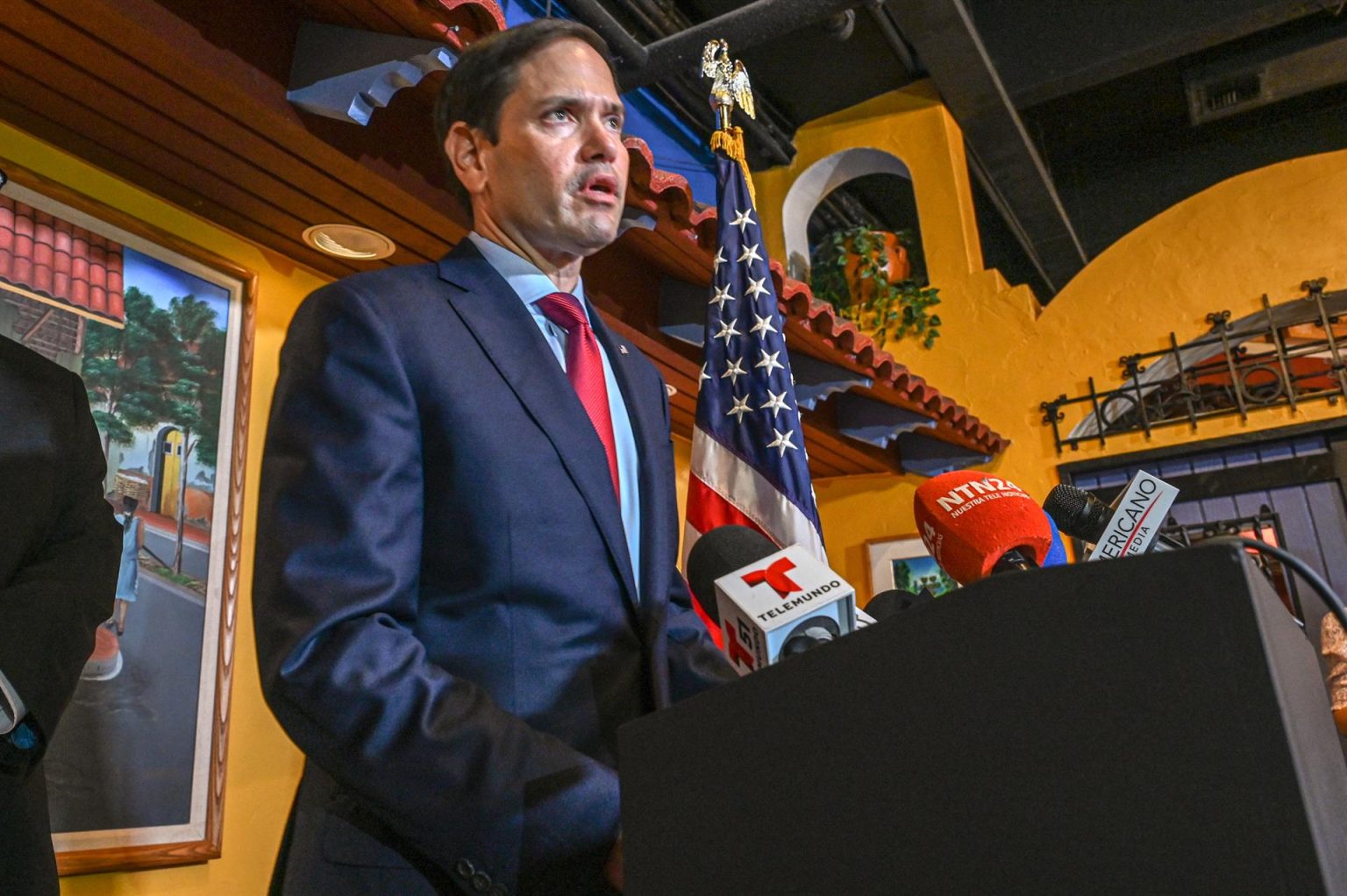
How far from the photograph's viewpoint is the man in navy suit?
835 mm

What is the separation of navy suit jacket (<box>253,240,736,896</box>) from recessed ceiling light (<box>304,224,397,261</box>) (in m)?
1.50

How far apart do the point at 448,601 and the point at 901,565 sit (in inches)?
172

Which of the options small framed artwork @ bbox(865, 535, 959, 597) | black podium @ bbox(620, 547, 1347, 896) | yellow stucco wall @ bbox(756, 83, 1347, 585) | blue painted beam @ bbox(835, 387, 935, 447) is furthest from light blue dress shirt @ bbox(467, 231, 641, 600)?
yellow stucco wall @ bbox(756, 83, 1347, 585)

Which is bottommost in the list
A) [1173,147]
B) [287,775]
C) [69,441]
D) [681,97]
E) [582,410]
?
[287,775]

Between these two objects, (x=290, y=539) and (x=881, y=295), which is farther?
(x=881, y=295)

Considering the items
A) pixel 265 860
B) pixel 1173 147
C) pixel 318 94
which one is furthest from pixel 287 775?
pixel 1173 147

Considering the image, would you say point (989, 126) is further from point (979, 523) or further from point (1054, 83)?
point (979, 523)

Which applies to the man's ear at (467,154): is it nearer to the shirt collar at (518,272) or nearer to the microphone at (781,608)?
the shirt collar at (518,272)

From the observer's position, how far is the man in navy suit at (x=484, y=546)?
835 millimetres

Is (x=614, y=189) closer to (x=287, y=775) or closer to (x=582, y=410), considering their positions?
(x=582, y=410)

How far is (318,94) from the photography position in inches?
79.6

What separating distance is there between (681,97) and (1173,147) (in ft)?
14.8

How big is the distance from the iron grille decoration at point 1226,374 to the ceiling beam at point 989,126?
5.42 feet

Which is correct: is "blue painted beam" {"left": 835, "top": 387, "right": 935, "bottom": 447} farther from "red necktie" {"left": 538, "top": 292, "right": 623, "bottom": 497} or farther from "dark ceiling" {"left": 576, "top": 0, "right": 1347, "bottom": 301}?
"red necktie" {"left": 538, "top": 292, "right": 623, "bottom": 497}
